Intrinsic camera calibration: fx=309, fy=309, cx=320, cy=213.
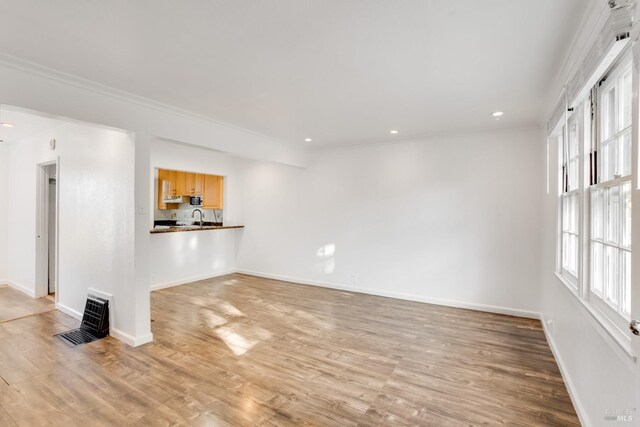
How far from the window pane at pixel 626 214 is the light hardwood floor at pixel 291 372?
1.32 meters

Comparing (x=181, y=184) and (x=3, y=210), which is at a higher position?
(x=181, y=184)

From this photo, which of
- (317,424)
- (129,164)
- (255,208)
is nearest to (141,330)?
(129,164)

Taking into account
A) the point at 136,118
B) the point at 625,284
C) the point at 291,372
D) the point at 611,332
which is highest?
the point at 136,118

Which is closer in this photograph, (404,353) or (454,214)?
(404,353)

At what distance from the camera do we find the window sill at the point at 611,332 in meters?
1.35

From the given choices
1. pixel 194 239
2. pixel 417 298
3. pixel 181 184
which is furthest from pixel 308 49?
pixel 181 184

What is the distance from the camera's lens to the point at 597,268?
197 cm

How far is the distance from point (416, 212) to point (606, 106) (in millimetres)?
2993

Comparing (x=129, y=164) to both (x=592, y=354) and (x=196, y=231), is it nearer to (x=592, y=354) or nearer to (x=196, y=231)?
(x=196, y=231)

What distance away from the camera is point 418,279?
4.76 metres

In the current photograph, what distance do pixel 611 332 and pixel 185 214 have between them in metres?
7.20

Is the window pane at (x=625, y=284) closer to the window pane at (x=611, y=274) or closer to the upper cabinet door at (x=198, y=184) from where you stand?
the window pane at (x=611, y=274)

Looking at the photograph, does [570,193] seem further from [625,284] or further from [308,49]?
[308,49]

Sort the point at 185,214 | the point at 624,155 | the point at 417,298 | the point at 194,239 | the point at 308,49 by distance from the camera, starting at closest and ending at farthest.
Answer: the point at 624,155
the point at 308,49
the point at 417,298
the point at 194,239
the point at 185,214
